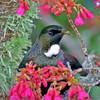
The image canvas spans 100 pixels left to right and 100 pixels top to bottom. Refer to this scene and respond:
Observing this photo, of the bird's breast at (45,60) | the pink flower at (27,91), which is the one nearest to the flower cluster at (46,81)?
the pink flower at (27,91)

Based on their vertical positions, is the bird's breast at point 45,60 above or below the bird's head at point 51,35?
below

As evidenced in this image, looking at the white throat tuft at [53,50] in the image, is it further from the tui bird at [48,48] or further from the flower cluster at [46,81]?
the flower cluster at [46,81]

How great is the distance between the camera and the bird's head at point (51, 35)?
4.55 feet

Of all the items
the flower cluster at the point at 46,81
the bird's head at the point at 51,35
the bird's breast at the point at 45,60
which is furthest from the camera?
the bird's breast at the point at 45,60

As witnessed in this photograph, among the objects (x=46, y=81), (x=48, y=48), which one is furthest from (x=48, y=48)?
(x=46, y=81)

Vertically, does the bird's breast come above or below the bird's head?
below

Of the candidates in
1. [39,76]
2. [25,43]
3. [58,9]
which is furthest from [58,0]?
[25,43]

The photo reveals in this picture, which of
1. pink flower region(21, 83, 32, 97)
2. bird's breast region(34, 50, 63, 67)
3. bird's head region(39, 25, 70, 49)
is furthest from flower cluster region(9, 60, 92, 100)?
bird's breast region(34, 50, 63, 67)

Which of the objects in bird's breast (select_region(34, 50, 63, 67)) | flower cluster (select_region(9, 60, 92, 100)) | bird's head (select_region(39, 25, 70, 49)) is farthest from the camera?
bird's breast (select_region(34, 50, 63, 67))

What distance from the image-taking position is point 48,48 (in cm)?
148

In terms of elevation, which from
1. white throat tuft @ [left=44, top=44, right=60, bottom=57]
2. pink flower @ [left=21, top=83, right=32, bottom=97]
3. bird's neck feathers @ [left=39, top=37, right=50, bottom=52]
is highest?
bird's neck feathers @ [left=39, top=37, right=50, bottom=52]

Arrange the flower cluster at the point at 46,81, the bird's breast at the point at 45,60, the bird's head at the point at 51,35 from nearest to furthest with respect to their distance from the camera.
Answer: the flower cluster at the point at 46,81 < the bird's head at the point at 51,35 < the bird's breast at the point at 45,60

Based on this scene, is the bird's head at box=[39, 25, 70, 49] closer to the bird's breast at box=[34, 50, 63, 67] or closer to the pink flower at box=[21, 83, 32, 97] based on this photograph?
the bird's breast at box=[34, 50, 63, 67]

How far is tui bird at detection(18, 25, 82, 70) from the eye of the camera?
141cm
